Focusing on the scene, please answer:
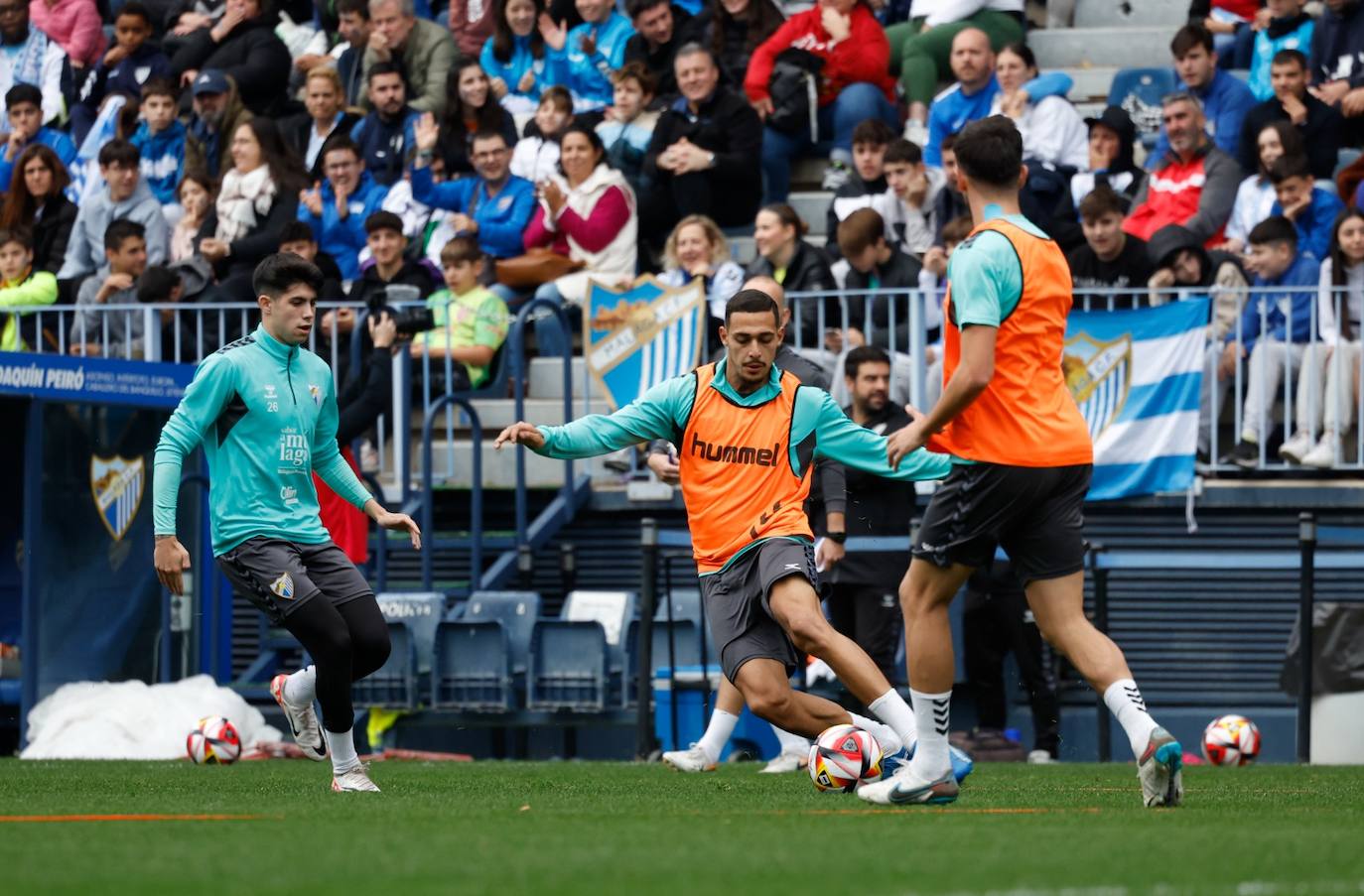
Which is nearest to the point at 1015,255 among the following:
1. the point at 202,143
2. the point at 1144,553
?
the point at 1144,553

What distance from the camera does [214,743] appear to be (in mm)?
12438

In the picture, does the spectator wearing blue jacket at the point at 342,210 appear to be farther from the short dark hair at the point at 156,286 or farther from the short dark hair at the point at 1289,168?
the short dark hair at the point at 1289,168

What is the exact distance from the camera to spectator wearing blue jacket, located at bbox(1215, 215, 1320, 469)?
46.8ft

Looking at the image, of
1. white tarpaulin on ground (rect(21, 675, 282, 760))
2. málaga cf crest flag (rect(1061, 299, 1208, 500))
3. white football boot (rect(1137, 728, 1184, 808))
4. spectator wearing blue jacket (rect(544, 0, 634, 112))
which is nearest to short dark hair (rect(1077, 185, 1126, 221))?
málaga cf crest flag (rect(1061, 299, 1208, 500))

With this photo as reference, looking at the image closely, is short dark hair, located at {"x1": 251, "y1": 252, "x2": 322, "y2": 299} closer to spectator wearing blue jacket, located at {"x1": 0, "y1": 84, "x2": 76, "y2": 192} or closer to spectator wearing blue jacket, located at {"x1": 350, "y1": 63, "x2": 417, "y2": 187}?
spectator wearing blue jacket, located at {"x1": 350, "y1": 63, "x2": 417, "y2": 187}

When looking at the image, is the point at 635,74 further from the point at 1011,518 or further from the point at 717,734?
the point at 1011,518

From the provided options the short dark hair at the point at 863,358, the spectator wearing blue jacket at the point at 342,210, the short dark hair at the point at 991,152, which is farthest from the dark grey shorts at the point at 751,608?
the spectator wearing blue jacket at the point at 342,210

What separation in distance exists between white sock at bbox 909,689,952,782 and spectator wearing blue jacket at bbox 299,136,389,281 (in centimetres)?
1104

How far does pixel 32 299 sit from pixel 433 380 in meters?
3.85

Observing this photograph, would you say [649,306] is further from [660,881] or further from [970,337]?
[660,881]

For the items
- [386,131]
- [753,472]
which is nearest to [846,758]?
[753,472]

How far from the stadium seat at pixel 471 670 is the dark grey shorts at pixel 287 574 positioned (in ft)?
16.8

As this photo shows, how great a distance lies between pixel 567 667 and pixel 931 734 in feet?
22.2

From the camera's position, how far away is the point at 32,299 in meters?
17.8
